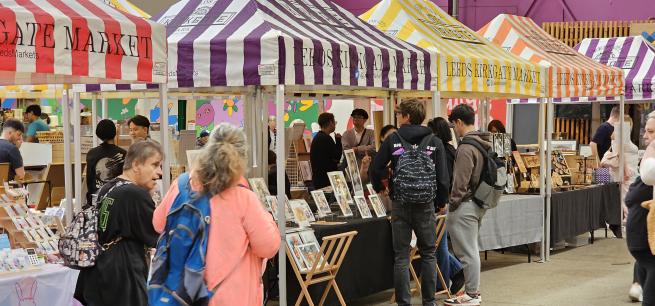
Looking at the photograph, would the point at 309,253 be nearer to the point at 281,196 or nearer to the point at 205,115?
the point at 281,196

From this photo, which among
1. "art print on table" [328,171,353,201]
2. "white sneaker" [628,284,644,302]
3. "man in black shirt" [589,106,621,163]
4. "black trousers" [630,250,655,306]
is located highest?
"man in black shirt" [589,106,621,163]

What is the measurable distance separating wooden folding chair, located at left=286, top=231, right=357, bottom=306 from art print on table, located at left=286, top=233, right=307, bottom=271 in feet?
0.09

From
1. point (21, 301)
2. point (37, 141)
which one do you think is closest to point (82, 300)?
point (21, 301)

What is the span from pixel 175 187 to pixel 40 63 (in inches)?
53.6

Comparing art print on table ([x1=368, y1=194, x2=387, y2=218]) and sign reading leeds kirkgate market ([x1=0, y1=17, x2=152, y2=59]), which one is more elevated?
sign reading leeds kirkgate market ([x1=0, y1=17, x2=152, y2=59])

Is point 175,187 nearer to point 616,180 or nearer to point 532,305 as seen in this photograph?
point 532,305

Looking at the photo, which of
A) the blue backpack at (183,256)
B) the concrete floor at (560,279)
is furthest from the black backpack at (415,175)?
the blue backpack at (183,256)

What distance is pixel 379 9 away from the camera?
1043 centimetres

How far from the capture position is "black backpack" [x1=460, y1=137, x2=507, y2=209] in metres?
7.96

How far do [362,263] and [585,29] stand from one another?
47.4ft

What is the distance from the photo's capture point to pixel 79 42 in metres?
5.44

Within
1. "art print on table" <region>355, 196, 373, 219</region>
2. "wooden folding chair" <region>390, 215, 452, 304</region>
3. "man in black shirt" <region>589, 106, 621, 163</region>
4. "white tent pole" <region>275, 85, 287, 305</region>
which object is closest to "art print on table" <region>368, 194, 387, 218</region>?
"art print on table" <region>355, 196, 373, 219</region>

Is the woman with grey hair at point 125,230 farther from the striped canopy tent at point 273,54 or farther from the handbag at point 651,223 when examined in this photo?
the handbag at point 651,223

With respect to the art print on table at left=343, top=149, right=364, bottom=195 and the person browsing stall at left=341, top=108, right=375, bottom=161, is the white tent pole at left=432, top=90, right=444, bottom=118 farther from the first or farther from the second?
the person browsing stall at left=341, top=108, right=375, bottom=161
